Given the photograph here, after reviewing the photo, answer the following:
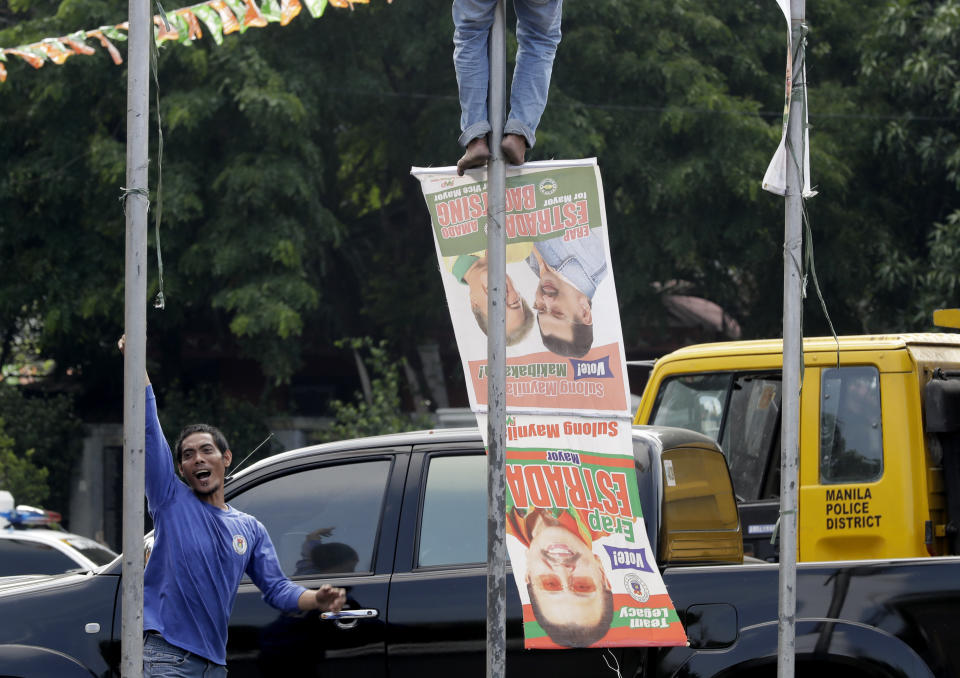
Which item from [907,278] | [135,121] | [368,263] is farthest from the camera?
[368,263]

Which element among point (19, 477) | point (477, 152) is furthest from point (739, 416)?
point (19, 477)

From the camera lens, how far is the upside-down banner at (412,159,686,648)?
3584mm

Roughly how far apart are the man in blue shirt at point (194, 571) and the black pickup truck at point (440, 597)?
53cm

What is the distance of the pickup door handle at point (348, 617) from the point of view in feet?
15.5

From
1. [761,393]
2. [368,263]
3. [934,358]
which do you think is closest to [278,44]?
[368,263]

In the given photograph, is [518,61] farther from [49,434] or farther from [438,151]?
[49,434]

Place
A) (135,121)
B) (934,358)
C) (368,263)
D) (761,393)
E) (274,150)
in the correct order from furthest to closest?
(368,263)
(274,150)
(761,393)
(934,358)
(135,121)

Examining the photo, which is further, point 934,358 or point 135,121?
point 934,358

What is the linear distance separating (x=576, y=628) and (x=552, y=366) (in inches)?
30.5

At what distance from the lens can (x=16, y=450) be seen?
19484mm

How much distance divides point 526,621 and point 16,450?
673 inches

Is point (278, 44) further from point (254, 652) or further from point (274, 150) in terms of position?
point (254, 652)

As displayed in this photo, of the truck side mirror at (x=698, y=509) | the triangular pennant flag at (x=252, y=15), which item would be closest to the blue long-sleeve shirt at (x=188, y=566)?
the truck side mirror at (x=698, y=509)

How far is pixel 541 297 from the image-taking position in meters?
3.62
